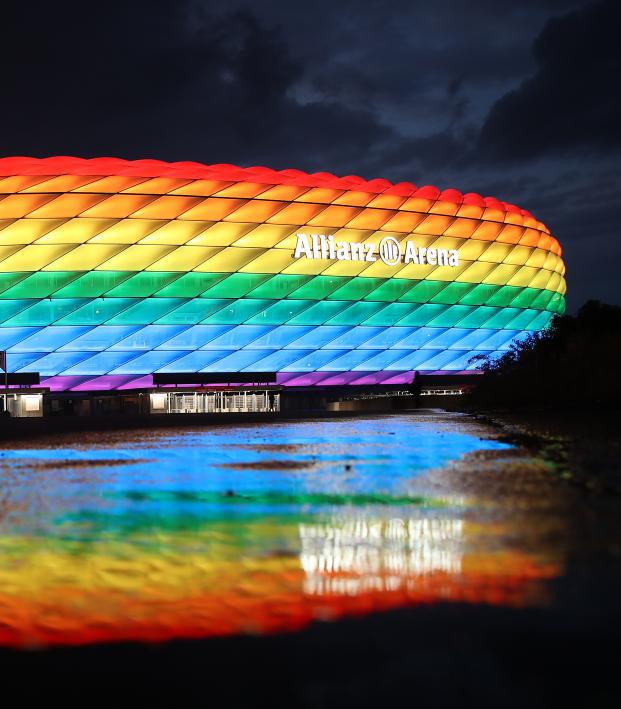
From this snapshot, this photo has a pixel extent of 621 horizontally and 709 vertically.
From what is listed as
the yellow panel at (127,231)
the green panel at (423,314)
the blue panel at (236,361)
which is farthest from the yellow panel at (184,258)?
the green panel at (423,314)

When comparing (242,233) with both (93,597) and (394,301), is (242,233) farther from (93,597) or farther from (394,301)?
(93,597)

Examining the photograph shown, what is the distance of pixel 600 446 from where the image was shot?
12203mm

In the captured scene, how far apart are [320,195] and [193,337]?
1009 cm

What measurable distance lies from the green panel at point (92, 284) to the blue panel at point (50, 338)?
1696 millimetres

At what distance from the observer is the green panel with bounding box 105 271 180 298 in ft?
164

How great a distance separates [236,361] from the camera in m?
53.5

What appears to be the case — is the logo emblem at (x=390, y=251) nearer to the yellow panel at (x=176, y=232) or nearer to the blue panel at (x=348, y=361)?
the blue panel at (x=348, y=361)

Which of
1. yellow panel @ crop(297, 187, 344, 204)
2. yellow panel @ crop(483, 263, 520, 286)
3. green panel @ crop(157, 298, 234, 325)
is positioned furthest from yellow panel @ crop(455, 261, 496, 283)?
green panel @ crop(157, 298, 234, 325)

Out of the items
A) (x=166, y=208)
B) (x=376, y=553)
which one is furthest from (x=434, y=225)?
(x=376, y=553)

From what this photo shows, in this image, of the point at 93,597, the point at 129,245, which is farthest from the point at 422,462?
the point at 129,245

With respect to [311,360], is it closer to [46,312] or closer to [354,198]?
[354,198]

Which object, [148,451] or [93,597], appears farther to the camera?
[148,451]

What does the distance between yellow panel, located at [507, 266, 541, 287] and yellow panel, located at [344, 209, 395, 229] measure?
1122 centimetres

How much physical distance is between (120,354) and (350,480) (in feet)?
143
